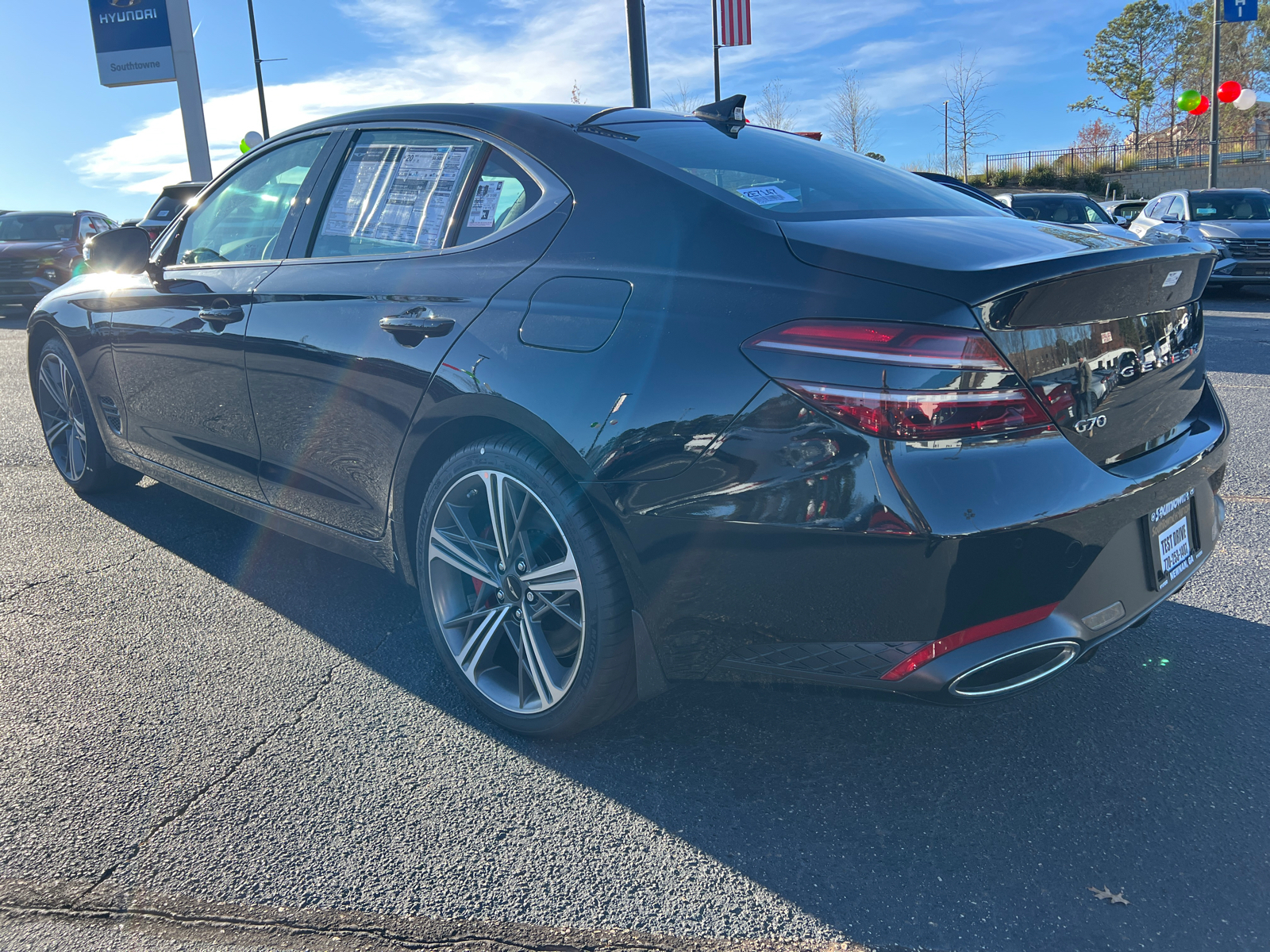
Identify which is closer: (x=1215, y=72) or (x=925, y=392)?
(x=925, y=392)

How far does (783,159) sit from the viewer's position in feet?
9.34

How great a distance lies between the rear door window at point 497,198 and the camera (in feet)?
8.64

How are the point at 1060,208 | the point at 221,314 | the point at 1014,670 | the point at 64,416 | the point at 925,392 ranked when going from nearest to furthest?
the point at 925,392
the point at 1014,670
the point at 221,314
the point at 64,416
the point at 1060,208

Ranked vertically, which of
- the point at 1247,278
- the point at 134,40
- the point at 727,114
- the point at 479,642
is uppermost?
the point at 134,40

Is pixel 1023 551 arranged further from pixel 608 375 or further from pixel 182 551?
pixel 182 551

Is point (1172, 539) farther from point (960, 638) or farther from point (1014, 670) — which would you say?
point (960, 638)

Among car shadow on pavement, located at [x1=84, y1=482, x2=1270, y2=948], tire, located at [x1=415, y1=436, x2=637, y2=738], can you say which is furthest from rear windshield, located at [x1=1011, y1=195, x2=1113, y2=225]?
tire, located at [x1=415, y1=436, x2=637, y2=738]

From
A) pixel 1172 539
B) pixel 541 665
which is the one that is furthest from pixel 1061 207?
pixel 541 665

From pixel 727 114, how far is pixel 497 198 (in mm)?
906

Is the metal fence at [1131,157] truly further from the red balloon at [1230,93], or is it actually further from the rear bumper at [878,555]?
the rear bumper at [878,555]

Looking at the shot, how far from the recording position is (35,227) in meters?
17.6

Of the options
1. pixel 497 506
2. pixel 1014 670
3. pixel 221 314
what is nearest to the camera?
pixel 1014 670

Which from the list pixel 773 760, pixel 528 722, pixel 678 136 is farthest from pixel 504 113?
pixel 773 760

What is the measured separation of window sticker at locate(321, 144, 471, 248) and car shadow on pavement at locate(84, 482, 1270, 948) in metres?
1.37
